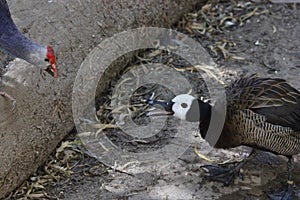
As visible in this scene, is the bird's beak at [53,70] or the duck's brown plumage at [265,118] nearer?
the duck's brown plumage at [265,118]

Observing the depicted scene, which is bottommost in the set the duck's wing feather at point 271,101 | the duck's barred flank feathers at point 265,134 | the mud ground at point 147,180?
the mud ground at point 147,180

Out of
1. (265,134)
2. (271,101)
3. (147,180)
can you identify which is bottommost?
(147,180)

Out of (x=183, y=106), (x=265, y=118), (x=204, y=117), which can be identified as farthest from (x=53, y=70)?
(x=265, y=118)

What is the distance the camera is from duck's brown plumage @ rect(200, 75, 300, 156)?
373 centimetres

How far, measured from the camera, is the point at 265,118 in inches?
147

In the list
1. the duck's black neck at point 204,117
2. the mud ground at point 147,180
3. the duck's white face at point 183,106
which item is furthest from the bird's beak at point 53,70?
the duck's black neck at point 204,117

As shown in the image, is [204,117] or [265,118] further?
[204,117]

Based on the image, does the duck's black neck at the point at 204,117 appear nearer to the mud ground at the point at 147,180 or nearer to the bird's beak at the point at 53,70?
the mud ground at the point at 147,180

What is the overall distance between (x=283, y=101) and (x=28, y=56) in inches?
64.8

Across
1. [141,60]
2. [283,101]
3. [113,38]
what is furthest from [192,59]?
[283,101]

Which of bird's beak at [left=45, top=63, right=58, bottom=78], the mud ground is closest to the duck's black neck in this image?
the mud ground

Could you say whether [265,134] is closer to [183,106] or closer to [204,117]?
[204,117]

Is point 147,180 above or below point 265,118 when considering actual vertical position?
below

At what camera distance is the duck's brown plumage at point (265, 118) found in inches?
147
